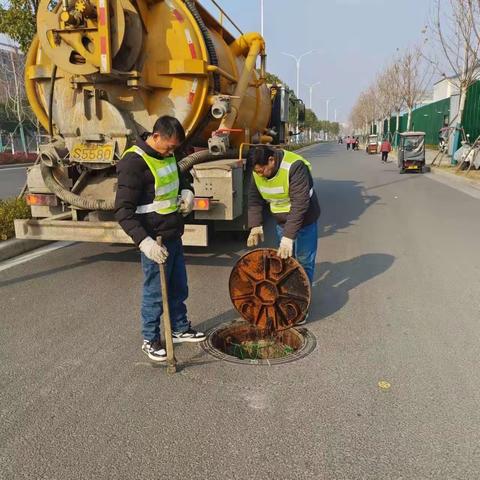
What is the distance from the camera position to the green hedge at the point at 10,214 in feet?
20.4

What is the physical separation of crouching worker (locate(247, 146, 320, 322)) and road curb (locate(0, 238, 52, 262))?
353 cm

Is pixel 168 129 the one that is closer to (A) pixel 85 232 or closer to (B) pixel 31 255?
(A) pixel 85 232

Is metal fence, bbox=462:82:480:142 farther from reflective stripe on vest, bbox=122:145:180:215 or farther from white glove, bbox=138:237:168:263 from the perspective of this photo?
white glove, bbox=138:237:168:263

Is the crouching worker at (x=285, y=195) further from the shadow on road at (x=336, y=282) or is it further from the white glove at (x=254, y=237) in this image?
the shadow on road at (x=336, y=282)

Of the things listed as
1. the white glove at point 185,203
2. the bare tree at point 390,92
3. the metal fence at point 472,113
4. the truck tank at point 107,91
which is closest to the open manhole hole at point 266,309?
the white glove at point 185,203

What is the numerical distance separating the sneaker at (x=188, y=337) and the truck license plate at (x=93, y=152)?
93.8 inches

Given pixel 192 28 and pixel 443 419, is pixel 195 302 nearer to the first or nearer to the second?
pixel 443 419

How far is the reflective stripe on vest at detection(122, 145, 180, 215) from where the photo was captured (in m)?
3.15

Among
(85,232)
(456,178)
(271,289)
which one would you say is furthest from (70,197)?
(456,178)

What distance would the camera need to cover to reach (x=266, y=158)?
3.68 metres

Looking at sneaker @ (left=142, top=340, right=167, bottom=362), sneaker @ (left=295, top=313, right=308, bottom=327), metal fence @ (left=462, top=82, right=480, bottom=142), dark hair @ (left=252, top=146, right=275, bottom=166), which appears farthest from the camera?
metal fence @ (left=462, top=82, right=480, bottom=142)

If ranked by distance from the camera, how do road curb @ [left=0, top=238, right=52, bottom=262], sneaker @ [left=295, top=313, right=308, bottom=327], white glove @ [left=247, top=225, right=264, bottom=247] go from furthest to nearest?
1. road curb @ [left=0, top=238, right=52, bottom=262]
2. white glove @ [left=247, top=225, right=264, bottom=247]
3. sneaker @ [left=295, top=313, right=308, bottom=327]

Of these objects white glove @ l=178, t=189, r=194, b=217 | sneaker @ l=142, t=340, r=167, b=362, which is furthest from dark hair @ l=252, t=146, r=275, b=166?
sneaker @ l=142, t=340, r=167, b=362

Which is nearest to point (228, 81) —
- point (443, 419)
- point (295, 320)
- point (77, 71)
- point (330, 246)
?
point (77, 71)
